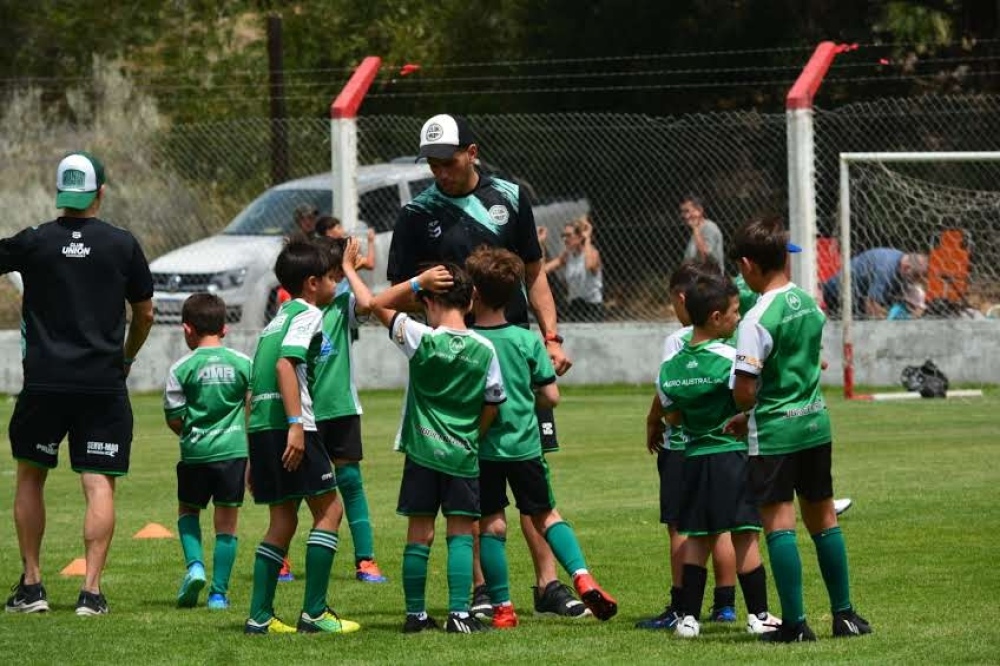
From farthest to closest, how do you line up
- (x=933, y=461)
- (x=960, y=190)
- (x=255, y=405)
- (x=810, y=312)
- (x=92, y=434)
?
(x=960, y=190), (x=933, y=461), (x=92, y=434), (x=255, y=405), (x=810, y=312)

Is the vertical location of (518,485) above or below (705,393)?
below

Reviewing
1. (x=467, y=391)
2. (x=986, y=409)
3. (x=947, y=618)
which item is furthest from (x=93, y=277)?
(x=986, y=409)

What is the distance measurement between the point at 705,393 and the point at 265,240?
43.7 feet

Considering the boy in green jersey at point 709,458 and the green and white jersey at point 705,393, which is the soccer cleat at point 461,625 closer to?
the boy in green jersey at point 709,458

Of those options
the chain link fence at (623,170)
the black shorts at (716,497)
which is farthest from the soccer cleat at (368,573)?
the chain link fence at (623,170)

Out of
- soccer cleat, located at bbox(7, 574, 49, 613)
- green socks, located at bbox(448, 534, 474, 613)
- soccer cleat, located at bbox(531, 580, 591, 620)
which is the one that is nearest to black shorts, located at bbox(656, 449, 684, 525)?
soccer cleat, located at bbox(531, 580, 591, 620)

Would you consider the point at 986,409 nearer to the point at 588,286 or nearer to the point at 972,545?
the point at 588,286

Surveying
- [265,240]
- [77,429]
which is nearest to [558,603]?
[77,429]

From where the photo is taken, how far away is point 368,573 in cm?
901

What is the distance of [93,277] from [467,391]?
188cm

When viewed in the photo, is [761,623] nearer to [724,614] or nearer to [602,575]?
[724,614]

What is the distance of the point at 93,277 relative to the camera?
821 centimetres

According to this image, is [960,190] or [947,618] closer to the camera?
[947,618]

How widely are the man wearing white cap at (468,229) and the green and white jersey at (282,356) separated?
1.74 feet
